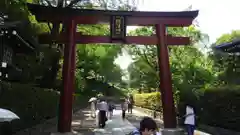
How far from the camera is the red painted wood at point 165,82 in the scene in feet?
48.1

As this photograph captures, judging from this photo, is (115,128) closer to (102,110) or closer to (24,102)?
(102,110)

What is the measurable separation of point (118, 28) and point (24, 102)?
5.80 m

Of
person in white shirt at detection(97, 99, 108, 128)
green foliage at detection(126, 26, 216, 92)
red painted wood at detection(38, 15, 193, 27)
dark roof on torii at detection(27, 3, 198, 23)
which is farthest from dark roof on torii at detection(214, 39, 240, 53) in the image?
person in white shirt at detection(97, 99, 108, 128)

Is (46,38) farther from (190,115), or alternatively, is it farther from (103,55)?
(103,55)

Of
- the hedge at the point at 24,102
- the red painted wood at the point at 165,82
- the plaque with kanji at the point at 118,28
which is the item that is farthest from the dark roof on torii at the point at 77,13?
the hedge at the point at 24,102

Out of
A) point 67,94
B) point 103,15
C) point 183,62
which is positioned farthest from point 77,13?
point 183,62

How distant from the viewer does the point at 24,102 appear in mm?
13648

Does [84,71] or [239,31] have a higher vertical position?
[239,31]

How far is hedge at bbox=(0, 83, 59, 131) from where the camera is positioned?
1149 centimetres

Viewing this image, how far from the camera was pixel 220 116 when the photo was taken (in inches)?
616

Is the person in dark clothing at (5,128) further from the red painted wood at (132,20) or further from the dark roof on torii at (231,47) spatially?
the dark roof on torii at (231,47)

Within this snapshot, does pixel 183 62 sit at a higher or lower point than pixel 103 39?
lower

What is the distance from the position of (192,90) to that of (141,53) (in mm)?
18573

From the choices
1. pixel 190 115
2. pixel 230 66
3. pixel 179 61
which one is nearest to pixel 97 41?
pixel 190 115
